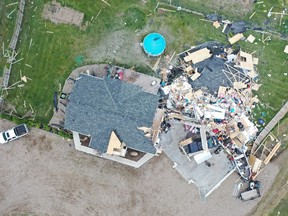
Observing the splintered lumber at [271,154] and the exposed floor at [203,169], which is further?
the exposed floor at [203,169]

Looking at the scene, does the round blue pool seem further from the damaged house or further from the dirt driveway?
the dirt driveway

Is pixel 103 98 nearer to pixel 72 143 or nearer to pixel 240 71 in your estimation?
pixel 72 143

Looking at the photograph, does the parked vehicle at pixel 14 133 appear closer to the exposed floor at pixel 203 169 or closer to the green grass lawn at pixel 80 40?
the green grass lawn at pixel 80 40

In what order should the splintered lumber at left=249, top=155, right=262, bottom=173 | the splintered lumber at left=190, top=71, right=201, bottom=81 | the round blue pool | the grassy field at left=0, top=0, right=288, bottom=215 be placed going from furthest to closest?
1. the grassy field at left=0, top=0, right=288, bottom=215
2. the round blue pool
3. the splintered lumber at left=190, top=71, right=201, bottom=81
4. the splintered lumber at left=249, top=155, right=262, bottom=173

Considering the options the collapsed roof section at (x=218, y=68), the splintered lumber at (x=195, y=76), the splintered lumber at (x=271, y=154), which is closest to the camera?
the splintered lumber at (x=271, y=154)

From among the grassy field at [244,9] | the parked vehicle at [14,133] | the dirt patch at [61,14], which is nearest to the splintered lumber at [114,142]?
the parked vehicle at [14,133]

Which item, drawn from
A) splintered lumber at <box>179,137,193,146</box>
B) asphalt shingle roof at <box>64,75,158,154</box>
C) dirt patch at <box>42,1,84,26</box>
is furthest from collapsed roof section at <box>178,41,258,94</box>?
dirt patch at <box>42,1,84,26</box>
